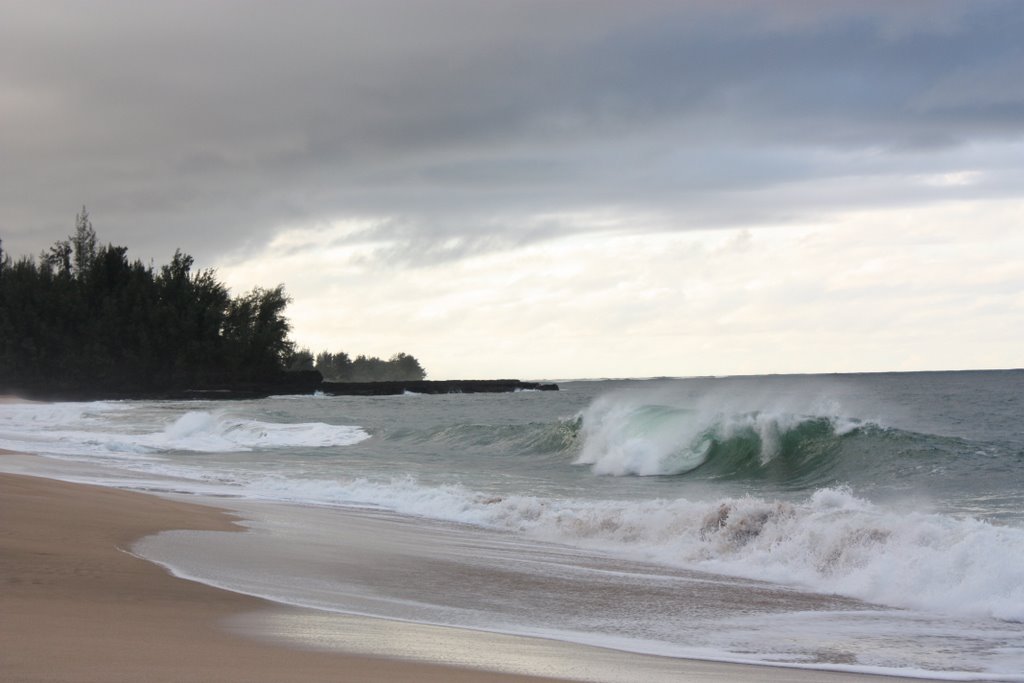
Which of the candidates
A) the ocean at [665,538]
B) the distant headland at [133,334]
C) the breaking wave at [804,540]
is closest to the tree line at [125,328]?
the distant headland at [133,334]

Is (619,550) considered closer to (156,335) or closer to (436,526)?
(436,526)

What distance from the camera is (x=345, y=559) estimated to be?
9.59 m

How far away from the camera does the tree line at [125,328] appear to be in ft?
276

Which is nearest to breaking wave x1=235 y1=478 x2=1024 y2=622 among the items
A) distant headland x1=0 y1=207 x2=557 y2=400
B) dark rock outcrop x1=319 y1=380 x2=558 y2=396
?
distant headland x1=0 y1=207 x2=557 y2=400

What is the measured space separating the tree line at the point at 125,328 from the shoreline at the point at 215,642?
80406 millimetres

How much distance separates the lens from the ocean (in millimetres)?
7270

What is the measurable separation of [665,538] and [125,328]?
84072mm

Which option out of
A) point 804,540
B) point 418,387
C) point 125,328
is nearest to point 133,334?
point 125,328

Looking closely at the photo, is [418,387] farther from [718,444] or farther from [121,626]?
[121,626]

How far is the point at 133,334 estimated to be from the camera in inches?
3452

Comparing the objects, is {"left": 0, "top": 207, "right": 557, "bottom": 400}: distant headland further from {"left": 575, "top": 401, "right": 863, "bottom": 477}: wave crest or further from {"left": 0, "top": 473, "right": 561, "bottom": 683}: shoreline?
{"left": 0, "top": 473, "right": 561, "bottom": 683}: shoreline

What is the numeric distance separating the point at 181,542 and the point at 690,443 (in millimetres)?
18008

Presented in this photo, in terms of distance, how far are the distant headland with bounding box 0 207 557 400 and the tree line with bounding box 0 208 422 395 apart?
9cm

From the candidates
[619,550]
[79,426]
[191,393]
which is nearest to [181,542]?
[619,550]
